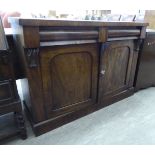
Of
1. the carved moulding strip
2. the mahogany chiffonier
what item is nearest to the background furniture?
the carved moulding strip

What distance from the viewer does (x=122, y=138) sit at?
1.18 metres

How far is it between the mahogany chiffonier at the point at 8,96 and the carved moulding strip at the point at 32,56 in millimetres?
100

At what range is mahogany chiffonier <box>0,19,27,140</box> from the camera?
0.90 metres

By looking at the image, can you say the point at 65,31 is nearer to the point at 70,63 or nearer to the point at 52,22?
the point at 52,22

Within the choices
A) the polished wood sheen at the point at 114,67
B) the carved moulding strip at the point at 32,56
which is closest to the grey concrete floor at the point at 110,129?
the polished wood sheen at the point at 114,67

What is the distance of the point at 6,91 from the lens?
3.23ft

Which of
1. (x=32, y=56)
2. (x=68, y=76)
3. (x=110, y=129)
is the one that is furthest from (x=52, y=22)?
(x=110, y=129)

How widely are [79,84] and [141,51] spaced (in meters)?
0.82

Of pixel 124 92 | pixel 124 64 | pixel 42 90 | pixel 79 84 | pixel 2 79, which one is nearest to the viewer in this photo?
pixel 2 79

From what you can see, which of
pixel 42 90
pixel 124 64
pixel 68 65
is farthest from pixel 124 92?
pixel 42 90

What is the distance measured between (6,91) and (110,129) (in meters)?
0.86

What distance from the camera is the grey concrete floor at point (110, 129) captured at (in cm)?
115

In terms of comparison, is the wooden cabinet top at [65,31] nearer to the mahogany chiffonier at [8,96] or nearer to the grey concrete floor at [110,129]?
the mahogany chiffonier at [8,96]
